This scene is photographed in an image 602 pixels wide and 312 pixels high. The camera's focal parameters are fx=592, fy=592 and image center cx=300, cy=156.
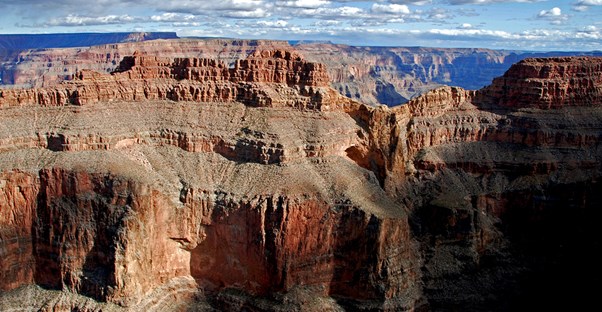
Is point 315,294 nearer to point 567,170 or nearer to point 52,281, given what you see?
point 52,281

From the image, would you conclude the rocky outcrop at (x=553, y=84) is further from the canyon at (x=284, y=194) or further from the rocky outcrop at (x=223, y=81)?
the rocky outcrop at (x=223, y=81)

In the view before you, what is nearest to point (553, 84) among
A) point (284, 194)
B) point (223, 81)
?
point (284, 194)

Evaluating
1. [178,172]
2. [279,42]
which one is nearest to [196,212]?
[178,172]

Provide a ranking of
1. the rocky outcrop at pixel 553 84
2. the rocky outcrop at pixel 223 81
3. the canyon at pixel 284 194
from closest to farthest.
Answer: the canyon at pixel 284 194 < the rocky outcrop at pixel 223 81 < the rocky outcrop at pixel 553 84

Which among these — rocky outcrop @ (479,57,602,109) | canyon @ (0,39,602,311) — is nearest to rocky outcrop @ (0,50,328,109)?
canyon @ (0,39,602,311)

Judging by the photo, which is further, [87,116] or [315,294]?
[87,116]

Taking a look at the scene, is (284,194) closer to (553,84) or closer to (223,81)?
(223,81)

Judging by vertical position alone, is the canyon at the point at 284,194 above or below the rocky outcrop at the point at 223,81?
below

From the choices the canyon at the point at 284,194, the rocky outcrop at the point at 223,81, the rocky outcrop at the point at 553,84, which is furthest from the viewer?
the rocky outcrop at the point at 553,84

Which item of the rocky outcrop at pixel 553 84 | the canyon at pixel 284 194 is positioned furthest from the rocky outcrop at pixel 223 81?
the rocky outcrop at pixel 553 84
